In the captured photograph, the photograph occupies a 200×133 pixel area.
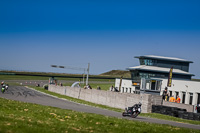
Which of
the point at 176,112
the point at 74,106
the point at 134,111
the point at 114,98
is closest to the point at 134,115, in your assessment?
the point at 134,111

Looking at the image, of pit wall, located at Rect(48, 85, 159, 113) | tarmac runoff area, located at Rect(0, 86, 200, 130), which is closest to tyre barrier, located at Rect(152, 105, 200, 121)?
pit wall, located at Rect(48, 85, 159, 113)

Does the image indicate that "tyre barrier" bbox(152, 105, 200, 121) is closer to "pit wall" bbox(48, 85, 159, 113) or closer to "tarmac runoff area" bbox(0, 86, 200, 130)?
"pit wall" bbox(48, 85, 159, 113)

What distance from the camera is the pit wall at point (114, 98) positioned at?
116 ft

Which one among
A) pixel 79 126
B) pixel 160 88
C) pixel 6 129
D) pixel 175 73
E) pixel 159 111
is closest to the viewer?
pixel 6 129

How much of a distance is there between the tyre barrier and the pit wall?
3.26 feet

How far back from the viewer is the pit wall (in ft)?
116

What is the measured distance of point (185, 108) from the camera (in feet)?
115

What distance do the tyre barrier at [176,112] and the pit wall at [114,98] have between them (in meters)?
0.99

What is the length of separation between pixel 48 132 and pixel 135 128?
16.7ft

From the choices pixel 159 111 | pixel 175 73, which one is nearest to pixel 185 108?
pixel 159 111

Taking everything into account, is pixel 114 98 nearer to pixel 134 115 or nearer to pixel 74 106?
pixel 74 106

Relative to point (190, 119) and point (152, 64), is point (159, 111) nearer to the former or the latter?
point (190, 119)

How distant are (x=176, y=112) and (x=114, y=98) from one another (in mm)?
13383

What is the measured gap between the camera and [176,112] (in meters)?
31.2
